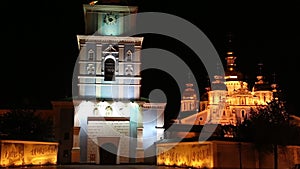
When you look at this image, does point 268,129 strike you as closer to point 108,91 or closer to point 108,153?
point 108,91

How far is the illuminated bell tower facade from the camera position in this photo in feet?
120

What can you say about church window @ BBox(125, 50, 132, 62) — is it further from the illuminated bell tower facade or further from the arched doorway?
the arched doorway

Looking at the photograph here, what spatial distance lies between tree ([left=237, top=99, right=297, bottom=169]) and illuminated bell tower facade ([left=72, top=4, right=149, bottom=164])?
1137 cm

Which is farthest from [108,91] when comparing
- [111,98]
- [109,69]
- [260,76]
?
[260,76]

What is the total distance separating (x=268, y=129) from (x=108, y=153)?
15800 mm

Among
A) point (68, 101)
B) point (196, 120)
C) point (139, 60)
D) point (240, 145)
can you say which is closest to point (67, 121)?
point (68, 101)

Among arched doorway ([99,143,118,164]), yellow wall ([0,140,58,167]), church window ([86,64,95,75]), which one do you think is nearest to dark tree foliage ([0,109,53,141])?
yellow wall ([0,140,58,167])

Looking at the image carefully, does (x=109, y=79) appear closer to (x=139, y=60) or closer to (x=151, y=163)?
(x=139, y=60)

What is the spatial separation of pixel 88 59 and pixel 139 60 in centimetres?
441

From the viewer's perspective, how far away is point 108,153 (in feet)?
123

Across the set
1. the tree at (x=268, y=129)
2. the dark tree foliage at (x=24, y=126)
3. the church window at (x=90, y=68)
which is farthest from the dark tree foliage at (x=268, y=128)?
the dark tree foliage at (x=24, y=126)

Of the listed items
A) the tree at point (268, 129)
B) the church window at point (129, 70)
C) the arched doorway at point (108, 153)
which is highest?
the church window at point (129, 70)

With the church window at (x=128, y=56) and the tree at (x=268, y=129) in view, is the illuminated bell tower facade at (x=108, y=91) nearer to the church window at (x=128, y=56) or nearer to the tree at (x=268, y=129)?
the church window at (x=128, y=56)

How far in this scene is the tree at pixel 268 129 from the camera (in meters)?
25.5
